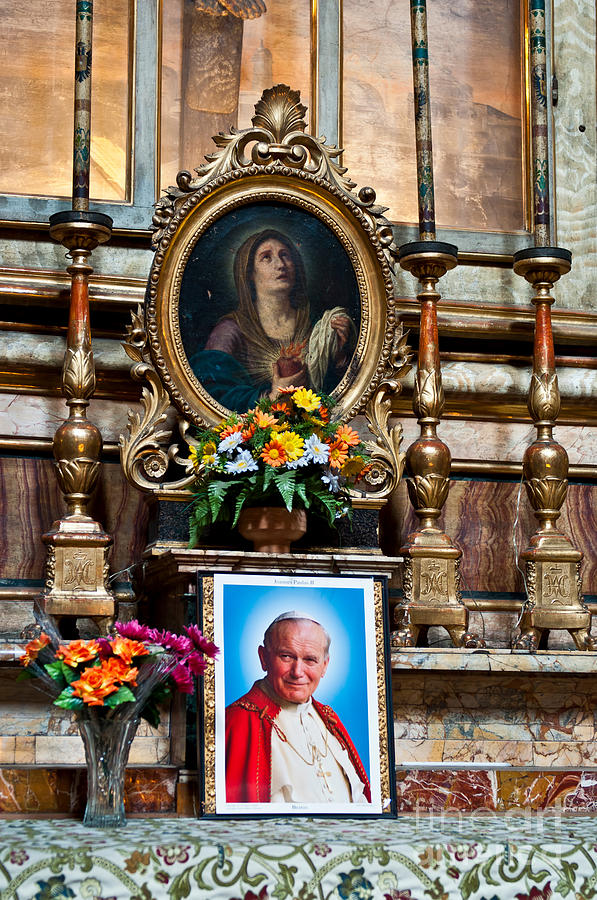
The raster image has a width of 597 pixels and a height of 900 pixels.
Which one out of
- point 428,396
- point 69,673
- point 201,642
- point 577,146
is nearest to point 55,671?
point 69,673

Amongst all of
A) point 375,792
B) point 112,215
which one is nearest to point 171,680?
point 375,792

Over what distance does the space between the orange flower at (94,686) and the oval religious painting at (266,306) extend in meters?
1.38

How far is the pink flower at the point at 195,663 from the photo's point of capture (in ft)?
13.0

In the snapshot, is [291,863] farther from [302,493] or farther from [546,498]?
[546,498]

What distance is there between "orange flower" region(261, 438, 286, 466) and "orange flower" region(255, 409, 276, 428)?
70 millimetres

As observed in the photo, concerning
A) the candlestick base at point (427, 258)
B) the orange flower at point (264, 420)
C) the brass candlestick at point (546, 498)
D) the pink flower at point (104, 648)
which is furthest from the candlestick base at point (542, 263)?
the pink flower at point (104, 648)

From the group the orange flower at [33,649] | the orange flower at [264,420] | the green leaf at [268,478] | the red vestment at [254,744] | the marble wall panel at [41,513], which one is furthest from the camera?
the marble wall panel at [41,513]

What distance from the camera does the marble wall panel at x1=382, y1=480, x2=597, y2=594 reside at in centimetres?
541

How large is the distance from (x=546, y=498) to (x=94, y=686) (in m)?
2.01

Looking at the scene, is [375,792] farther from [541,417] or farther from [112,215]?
[112,215]

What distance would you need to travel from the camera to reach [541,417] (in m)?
5.27

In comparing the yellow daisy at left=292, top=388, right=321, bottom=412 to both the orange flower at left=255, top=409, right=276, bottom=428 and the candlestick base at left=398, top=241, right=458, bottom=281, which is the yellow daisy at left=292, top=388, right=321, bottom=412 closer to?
the orange flower at left=255, top=409, right=276, bottom=428

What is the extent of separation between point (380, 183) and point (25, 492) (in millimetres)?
1853

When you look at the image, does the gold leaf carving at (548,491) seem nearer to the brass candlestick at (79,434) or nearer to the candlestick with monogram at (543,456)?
the candlestick with monogram at (543,456)
